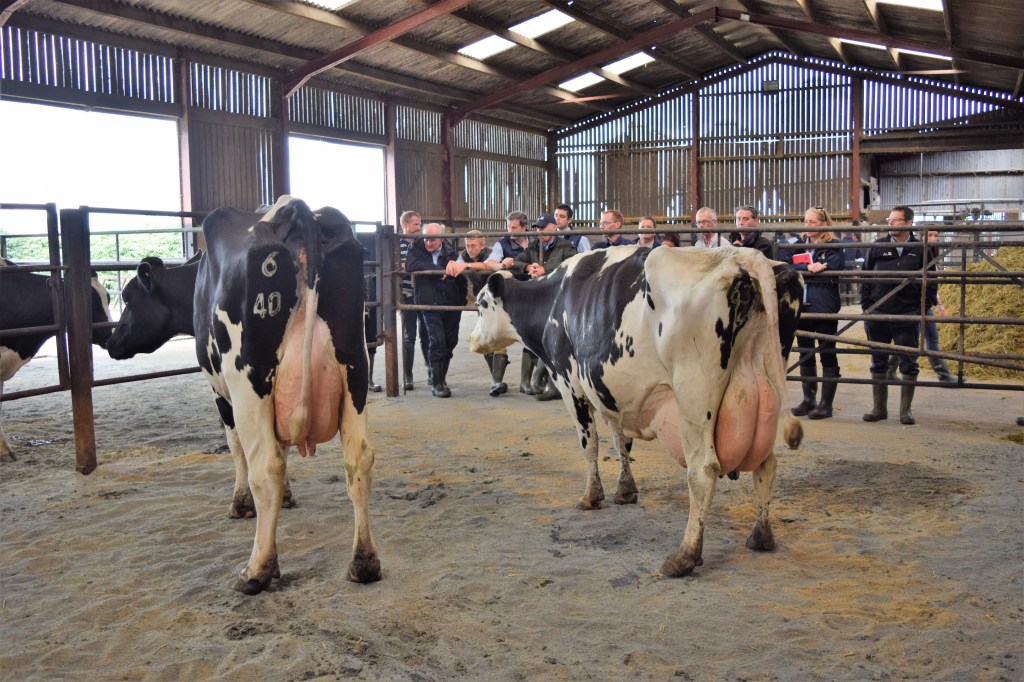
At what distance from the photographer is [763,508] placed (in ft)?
13.1

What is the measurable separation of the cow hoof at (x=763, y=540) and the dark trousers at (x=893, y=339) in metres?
3.49

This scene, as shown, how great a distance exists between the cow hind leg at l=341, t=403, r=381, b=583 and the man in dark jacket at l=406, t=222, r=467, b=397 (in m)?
4.73

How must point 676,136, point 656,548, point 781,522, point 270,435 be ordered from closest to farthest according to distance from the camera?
point 270,435, point 656,548, point 781,522, point 676,136

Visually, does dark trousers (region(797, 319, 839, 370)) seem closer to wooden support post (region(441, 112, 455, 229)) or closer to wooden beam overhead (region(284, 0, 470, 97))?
wooden beam overhead (region(284, 0, 470, 97))

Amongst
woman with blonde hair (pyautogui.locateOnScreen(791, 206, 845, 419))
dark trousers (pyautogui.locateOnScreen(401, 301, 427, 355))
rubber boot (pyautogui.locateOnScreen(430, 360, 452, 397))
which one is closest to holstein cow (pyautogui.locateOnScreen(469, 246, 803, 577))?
woman with blonde hair (pyautogui.locateOnScreen(791, 206, 845, 419))

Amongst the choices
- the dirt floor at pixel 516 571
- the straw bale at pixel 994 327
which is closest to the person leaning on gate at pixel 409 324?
the dirt floor at pixel 516 571

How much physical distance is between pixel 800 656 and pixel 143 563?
2.90 metres

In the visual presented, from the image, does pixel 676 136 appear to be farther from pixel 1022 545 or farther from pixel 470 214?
pixel 1022 545

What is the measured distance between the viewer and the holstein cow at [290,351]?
11.4ft

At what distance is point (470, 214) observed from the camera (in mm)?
20859

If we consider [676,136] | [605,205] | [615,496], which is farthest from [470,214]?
[615,496]

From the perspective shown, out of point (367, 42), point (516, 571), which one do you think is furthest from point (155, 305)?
point (367, 42)

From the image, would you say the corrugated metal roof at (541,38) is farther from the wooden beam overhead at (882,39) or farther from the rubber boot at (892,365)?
the rubber boot at (892,365)

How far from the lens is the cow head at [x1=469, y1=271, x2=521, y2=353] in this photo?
5473 millimetres
